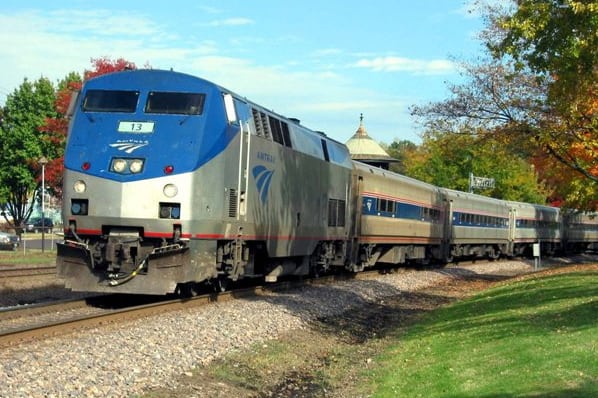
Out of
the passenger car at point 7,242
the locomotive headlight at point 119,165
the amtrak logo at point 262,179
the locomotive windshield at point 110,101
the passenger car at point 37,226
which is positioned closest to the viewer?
the locomotive headlight at point 119,165

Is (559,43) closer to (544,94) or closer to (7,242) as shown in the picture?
(544,94)

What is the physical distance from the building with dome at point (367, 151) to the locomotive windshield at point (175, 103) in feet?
185

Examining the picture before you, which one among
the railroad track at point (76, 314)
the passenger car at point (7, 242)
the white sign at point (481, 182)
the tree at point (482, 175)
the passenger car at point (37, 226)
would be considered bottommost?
the railroad track at point (76, 314)

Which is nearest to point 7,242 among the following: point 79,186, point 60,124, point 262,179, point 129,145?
point 60,124

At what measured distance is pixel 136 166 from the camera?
1413 centimetres

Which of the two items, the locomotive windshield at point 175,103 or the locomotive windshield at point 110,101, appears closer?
the locomotive windshield at point 175,103

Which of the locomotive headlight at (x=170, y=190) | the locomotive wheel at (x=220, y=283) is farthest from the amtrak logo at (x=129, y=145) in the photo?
the locomotive wheel at (x=220, y=283)

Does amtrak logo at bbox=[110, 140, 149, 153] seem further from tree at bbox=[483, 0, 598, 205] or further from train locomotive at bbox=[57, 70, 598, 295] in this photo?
tree at bbox=[483, 0, 598, 205]

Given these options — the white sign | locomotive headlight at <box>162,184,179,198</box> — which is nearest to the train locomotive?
locomotive headlight at <box>162,184,179,198</box>

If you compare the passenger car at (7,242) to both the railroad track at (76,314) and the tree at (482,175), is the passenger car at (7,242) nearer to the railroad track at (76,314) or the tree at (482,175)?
the tree at (482,175)

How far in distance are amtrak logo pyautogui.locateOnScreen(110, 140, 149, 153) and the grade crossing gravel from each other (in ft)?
10.1

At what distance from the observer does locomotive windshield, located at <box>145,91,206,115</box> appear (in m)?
15.0

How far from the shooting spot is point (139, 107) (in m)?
15.0

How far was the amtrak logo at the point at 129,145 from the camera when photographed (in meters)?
14.3
